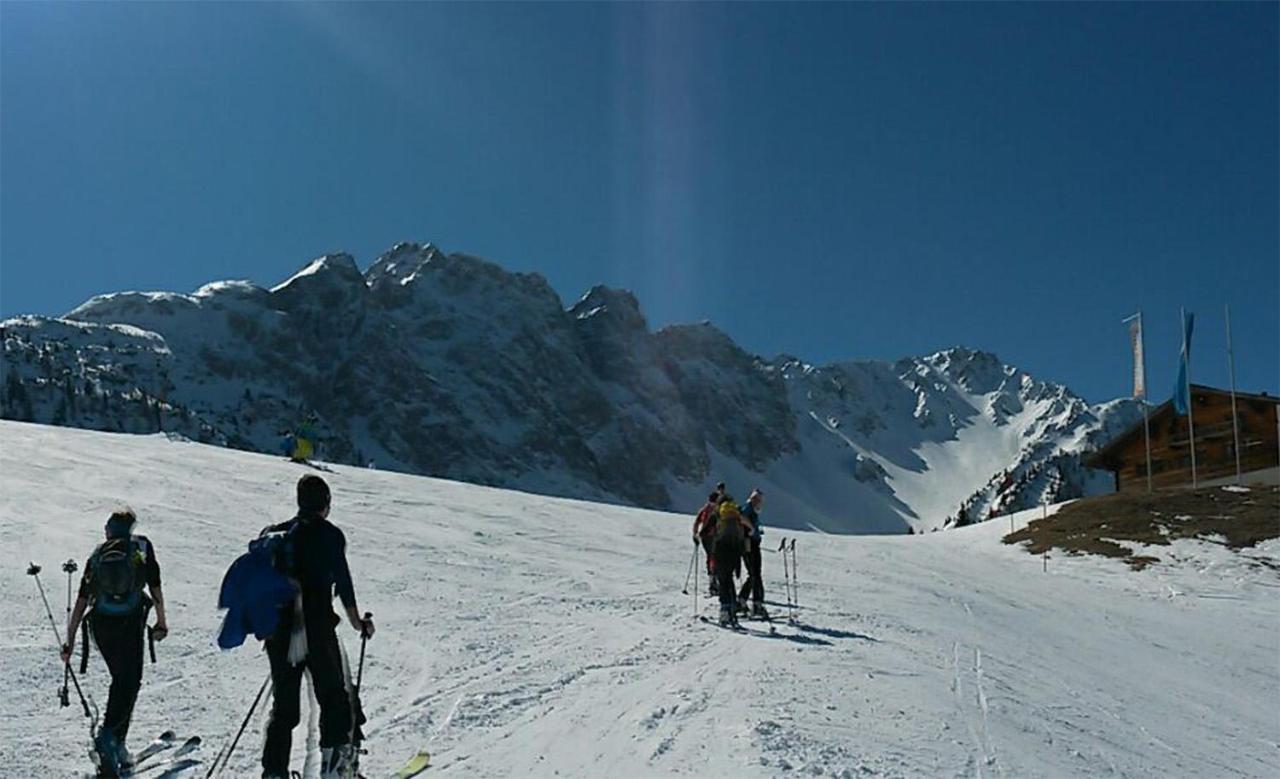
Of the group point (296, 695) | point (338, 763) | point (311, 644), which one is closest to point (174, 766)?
point (296, 695)

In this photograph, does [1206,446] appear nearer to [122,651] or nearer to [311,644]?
[311,644]

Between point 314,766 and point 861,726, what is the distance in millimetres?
4745

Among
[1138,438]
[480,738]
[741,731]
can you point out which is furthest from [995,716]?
[1138,438]

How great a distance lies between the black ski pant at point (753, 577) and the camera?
51.1 ft

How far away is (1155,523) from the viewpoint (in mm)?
34656

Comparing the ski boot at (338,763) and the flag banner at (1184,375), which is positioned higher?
the flag banner at (1184,375)

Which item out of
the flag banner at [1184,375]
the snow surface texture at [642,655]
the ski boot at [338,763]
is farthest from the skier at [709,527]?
the flag banner at [1184,375]

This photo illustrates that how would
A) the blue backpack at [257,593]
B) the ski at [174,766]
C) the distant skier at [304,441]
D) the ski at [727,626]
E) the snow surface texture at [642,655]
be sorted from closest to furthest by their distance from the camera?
1. the blue backpack at [257,593]
2. the ski at [174,766]
3. the snow surface texture at [642,655]
4. the ski at [727,626]
5. the distant skier at [304,441]

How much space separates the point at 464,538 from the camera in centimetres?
2214

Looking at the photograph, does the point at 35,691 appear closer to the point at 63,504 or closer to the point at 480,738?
the point at 480,738

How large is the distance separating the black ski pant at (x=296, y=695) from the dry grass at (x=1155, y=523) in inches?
1112

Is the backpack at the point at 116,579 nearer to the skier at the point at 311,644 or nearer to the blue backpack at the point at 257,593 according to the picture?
the blue backpack at the point at 257,593

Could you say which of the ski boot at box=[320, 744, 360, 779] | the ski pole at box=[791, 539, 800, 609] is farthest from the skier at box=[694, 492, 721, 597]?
the ski boot at box=[320, 744, 360, 779]

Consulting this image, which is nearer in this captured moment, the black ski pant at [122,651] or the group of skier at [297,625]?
the group of skier at [297,625]
